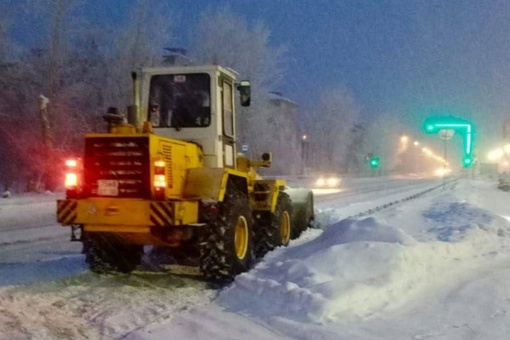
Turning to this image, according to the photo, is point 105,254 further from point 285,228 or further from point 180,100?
point 285,228

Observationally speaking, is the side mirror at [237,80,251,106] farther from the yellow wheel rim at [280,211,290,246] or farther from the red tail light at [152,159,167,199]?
the yellow wheel rim at [280,211,290,246]

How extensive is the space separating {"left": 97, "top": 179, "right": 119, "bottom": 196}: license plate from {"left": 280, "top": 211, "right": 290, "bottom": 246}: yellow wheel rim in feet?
15.8

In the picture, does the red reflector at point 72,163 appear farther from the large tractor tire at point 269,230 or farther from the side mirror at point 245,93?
the large tractor tire at point 269,230

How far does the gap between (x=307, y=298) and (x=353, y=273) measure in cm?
105

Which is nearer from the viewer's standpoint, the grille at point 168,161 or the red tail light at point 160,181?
the red tail light at point 160,181

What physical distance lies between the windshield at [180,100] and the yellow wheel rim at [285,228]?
3641mm

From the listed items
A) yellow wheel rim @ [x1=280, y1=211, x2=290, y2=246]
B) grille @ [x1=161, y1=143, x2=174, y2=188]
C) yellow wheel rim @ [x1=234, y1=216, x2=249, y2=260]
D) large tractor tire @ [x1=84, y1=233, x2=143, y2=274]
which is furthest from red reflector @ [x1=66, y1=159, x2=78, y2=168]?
yellow wheel rim @ [x1=280, y1=211, x2=290, y2=246]

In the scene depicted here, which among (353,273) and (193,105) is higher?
(193,105)

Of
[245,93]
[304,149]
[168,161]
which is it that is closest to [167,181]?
[168,161]

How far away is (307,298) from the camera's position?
275 inches

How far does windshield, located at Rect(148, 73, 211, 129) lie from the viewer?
32.9 feet

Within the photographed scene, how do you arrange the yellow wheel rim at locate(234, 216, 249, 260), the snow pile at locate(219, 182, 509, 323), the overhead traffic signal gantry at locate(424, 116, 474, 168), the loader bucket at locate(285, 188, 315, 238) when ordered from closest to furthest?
the snow pile at locate(219, 182, 509, 323)
the yellow wheel rim at locate(234, 216, 249, 260)
the loader bucket at locate(285, 188, 315, 238)
the overhead traffic signal gantry at locate(424, 116, 474, 168)

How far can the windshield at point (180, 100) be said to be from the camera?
1004cm

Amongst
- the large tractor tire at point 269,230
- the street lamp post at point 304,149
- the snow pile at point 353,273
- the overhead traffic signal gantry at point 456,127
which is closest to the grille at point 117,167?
the snow pile at point 353,273
